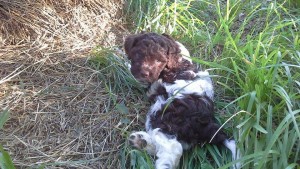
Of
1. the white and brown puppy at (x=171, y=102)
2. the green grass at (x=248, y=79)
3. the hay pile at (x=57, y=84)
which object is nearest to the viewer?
the green grass at (x=248, y=79)

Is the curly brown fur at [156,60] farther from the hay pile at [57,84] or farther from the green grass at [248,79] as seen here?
the hay pile at [57,84]

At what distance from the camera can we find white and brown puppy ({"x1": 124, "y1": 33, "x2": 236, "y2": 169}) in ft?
8.32

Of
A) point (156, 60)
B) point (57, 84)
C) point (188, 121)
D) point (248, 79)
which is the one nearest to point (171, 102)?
point (188, 121)

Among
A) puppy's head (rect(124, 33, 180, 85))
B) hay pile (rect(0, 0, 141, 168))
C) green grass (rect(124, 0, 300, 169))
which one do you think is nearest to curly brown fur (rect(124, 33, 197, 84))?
puppy's head (rect(124, 33, 180, 85))

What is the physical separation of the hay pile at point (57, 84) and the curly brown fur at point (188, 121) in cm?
35

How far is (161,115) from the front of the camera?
2.65 m

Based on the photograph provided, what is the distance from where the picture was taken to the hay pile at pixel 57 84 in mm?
2662

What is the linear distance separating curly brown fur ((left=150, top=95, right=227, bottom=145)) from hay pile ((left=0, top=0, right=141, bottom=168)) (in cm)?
35

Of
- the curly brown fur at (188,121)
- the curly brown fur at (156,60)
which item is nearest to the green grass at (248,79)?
the curly brown fur at (188,121)

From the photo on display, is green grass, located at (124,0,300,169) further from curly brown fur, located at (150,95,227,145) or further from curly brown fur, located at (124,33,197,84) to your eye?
curly brown fur, located at (124,33,197,84)

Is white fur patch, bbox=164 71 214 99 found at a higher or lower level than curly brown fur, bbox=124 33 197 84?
lower

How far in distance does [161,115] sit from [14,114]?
1056 mm

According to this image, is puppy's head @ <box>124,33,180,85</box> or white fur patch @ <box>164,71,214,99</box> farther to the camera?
puppy's head @ <box>124,33,180,85</box>

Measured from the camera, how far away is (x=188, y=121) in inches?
101
